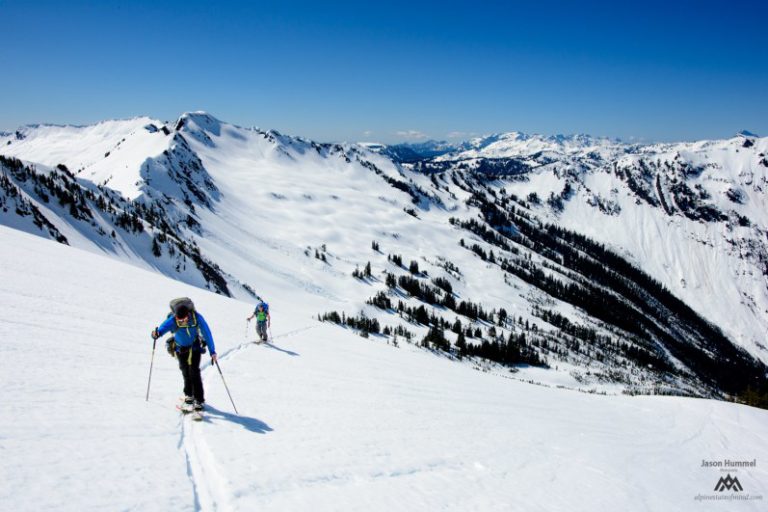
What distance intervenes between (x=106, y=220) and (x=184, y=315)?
259 ft

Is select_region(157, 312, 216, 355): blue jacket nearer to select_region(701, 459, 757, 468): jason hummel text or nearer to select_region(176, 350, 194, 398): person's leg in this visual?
select_region(176, 350, 194, 398): person's leg

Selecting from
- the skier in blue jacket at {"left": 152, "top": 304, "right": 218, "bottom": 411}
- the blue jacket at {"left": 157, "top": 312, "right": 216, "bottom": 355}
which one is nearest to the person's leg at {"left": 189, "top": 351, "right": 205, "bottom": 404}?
the skier in blue jacket at {"left": 152, "top": 304, "right": 218, "bottom": 411}

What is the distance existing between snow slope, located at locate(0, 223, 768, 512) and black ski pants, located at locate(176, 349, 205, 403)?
69 cm

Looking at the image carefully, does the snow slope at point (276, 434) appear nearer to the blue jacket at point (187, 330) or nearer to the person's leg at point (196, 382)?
the person's leg at point (196, 382)

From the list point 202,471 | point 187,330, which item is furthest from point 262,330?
point 202,471

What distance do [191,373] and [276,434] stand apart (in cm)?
292

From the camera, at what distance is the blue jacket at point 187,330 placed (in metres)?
11.2

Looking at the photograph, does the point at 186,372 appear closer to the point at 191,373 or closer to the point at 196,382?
the point at 191,373

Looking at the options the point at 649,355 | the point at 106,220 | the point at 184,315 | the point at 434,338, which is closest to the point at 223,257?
the point at 106,220

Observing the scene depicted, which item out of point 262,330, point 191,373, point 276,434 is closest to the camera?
point 276,434

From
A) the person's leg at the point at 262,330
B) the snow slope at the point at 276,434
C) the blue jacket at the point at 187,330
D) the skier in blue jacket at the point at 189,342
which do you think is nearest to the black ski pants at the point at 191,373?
the skier in blue jacket at the point at 189,342

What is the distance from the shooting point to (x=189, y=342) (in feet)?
36.7

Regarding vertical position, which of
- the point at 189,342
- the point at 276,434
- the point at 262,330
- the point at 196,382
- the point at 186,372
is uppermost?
the point at 189,342

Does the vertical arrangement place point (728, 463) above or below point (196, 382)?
below
